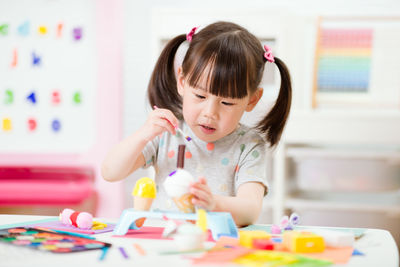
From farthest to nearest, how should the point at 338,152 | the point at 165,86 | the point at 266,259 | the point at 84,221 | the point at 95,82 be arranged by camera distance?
the point at 95,82 → the point at 338,152 → the point at 165,86 → the point at 84,221 → the point at 266,259

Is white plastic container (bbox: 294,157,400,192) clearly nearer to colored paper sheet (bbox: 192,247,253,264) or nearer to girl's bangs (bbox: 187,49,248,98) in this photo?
girl's bangs (bbox: 187,49,248,98)

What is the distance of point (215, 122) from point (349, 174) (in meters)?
1.43

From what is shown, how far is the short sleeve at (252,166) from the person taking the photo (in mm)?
1136

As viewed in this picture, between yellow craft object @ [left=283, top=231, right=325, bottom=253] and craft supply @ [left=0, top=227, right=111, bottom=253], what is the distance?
9.8 inches

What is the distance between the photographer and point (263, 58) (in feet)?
3.87

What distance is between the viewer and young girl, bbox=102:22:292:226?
1054mm

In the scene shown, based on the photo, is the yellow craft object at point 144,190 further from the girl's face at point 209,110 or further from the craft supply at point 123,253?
the girl's face at point 209,110

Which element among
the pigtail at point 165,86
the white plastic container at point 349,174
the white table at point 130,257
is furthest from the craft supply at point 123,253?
the white plastic container at point 349,174

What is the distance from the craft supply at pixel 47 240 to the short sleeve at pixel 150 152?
434 mm

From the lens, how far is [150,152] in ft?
4.09

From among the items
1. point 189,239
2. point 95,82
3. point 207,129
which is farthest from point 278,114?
point 95,82

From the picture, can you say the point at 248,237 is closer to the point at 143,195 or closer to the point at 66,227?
the point at 143,195

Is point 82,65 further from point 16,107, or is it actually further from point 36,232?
point 36,232

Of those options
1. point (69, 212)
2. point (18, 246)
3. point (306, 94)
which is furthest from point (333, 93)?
point (18, 246)
